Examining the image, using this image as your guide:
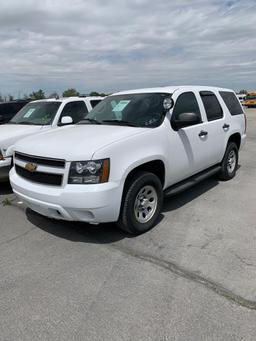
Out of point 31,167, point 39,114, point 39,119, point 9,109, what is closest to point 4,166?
point 39,119

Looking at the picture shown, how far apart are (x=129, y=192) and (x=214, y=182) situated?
125 inches

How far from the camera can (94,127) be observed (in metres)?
4.61

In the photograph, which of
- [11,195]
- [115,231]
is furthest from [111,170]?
[11,195]

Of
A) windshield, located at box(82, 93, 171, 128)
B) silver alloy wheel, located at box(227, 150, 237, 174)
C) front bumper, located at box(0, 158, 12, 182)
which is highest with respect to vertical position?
windshield, located at box(82, 93, 171, 128)

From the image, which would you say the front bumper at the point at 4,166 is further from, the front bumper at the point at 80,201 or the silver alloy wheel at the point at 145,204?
the silver alloy wheel at the point at 145,204

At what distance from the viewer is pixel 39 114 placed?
24.3 ft

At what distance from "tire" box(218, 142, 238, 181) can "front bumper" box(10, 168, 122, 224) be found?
3329 millimetres

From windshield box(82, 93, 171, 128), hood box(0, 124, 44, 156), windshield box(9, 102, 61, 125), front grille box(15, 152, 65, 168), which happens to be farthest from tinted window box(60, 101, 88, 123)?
front grille box(15, 152, 65, 168)

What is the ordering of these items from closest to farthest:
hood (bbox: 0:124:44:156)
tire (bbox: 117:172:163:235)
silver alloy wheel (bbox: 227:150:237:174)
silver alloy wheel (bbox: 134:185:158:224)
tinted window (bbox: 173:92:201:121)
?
tire (bbox: 117:172:163:235) < silver alloy wheel (bbox: 134:185:158:224) < tinted window (bbox: 173:92:201:121) < hood (bbox: 0:124:44:156) < silver alloy wheel (bbox: 227:150:237:174)

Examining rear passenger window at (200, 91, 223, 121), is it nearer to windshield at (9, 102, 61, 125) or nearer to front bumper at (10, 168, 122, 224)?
front bumper at (10, 168, 122, 224)

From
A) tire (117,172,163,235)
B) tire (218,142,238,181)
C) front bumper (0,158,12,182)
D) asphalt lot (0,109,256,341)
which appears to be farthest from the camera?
tire (218,142,238,181)

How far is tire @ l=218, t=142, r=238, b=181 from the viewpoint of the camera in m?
6.33

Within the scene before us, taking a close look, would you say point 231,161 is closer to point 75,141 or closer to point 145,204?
point 145,204

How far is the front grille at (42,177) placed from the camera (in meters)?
3.71
